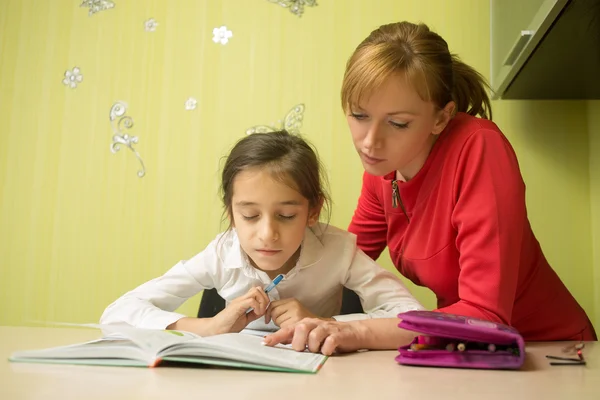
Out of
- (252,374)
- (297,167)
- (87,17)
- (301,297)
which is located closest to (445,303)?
(301,297)

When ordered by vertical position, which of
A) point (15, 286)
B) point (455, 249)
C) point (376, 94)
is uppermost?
point (376, 94)

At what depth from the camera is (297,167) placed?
3.97 ft

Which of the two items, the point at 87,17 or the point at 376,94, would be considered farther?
the point at 87,17

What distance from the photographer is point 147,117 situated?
2004 mm

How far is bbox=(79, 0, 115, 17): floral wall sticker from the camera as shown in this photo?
2.07m

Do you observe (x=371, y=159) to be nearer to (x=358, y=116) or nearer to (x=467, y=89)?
(x=358, y=116)

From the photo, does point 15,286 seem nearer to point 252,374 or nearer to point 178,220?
point 178,220

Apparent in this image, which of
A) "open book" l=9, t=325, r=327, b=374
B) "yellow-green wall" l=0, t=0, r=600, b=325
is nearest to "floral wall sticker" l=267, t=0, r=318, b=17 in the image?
"yellow-green wall" l=0, t=0, r=600, b=325

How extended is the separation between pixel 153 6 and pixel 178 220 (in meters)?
0.75

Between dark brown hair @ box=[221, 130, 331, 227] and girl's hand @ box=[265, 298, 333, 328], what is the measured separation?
0.23 metres

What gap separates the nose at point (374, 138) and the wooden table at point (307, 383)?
407mm

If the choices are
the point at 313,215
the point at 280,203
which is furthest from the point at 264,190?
the point at 313,215

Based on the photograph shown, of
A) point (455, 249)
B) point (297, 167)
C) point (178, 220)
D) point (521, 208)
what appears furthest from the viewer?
point (178, 220)

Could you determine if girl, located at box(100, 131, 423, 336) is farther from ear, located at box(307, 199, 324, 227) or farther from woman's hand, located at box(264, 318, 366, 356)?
woman's hand, located at box(264, 318, 366, 356)
